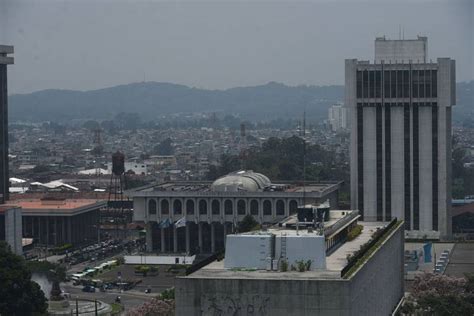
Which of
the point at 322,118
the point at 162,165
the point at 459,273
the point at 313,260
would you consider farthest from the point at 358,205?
the point at 322,118

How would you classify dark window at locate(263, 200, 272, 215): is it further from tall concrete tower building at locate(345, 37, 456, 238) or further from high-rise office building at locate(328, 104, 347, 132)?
high-rise office building at locate(328, 104, 347, 132)

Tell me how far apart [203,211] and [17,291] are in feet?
62.3

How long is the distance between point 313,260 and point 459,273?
1825 centimetres

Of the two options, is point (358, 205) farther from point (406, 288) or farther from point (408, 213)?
point (406, 288)

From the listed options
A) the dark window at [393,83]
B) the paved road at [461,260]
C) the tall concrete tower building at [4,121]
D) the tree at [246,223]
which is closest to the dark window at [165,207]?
the tree at [246,223]

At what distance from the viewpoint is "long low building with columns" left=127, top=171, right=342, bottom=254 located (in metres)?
54.1

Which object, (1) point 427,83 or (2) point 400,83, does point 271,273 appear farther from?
(1) point 427,83

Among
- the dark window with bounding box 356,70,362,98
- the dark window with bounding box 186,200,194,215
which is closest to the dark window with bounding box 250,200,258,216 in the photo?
the dark window with bounding box 186,200,194,215

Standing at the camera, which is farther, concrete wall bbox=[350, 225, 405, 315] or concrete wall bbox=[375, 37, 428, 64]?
concrete wall bbox=[375, 37, 428, 64]

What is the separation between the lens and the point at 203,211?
54531 millimetres

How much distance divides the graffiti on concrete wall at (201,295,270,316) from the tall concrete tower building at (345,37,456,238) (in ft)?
95.0

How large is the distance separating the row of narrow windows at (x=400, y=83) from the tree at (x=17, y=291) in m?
19.5

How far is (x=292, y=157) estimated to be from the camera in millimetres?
94500

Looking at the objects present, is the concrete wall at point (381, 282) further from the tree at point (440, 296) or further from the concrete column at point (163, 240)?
the concrete column at point (163, 240)
